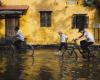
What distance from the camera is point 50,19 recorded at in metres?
37.8

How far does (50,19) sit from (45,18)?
1.34ft

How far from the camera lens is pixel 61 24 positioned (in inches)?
1479

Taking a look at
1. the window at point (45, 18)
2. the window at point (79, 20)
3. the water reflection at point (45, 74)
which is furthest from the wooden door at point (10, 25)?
the water reflection at point (45, 74)

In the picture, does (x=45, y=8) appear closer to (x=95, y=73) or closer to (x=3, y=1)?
(x=3, y=1)

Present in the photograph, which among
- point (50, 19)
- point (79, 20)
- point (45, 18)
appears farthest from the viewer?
point (45, 18)

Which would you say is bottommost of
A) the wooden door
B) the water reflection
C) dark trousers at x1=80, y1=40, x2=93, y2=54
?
the water reflection

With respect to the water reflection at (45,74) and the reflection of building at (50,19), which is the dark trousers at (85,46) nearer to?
the water reflection at (45,74)

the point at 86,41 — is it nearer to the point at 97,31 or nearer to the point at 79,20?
the point at 97,31

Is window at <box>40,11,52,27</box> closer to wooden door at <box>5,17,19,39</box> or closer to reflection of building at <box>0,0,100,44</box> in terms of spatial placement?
reflection of building at <box>0,0,100,44</box>

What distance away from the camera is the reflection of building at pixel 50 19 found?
37.4 metres

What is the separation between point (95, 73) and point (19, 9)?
21.5 m

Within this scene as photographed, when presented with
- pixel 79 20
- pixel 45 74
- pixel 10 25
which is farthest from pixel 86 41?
pixel 10 25

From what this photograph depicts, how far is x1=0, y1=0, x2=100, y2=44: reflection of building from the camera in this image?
1473 inches

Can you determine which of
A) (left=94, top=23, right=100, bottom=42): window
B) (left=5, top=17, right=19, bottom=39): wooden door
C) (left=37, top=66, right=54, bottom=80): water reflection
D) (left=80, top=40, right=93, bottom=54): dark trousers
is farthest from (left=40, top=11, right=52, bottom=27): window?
(left=37, top=66, right=54, bottom=80): water reflection
